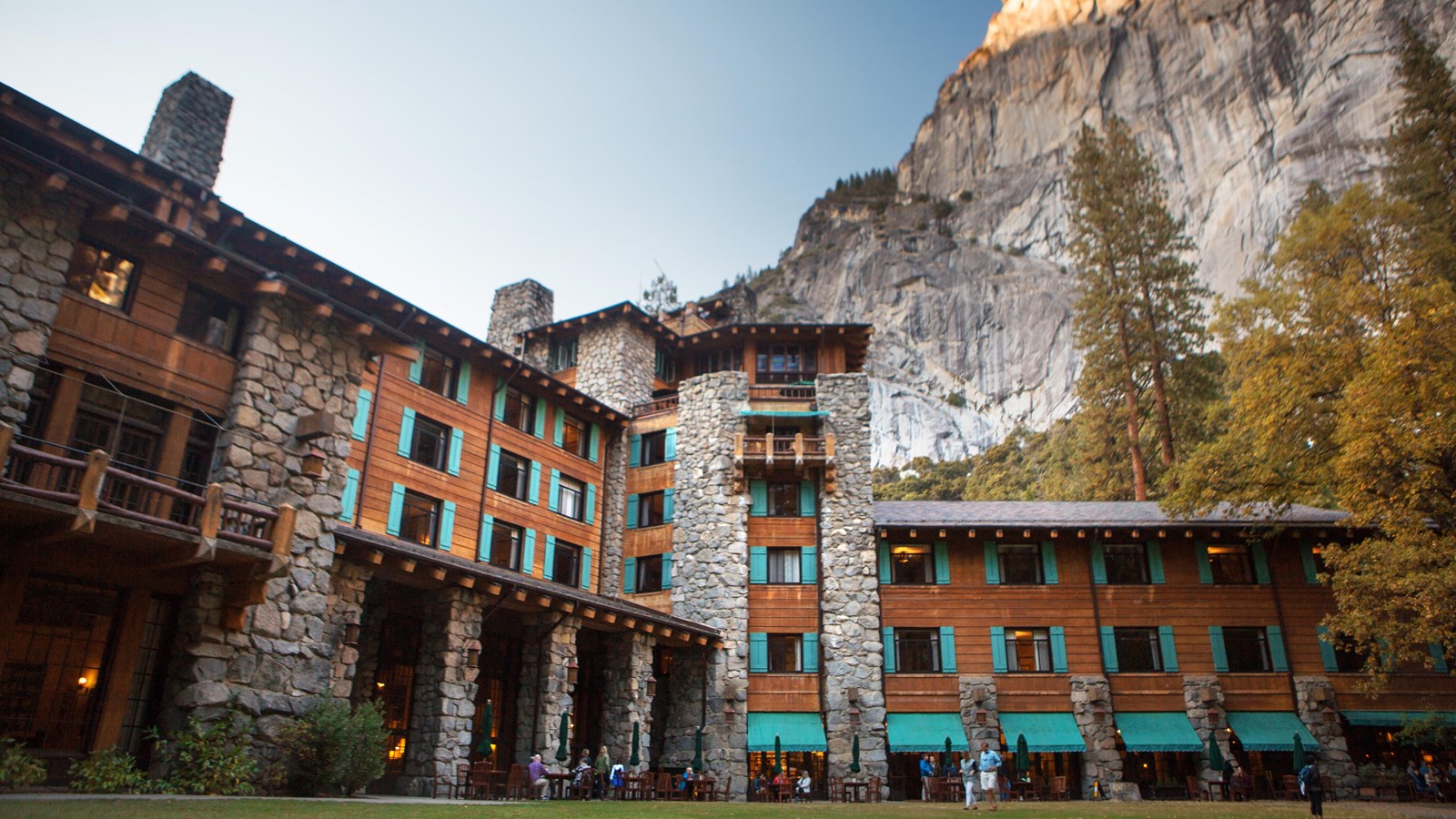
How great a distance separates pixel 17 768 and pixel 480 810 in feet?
21.1

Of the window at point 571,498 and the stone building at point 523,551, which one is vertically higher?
the window at point 571,498

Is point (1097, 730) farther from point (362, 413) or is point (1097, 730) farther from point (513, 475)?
point (362, 413)

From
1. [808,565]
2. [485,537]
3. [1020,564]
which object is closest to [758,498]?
[808,565]

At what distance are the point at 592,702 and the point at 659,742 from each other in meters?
3.08

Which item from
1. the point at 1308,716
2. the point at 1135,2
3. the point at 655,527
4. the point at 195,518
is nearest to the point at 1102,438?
the point at 1308,716

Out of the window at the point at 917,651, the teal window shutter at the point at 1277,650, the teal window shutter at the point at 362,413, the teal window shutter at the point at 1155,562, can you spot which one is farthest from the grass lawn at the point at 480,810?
the teal window shutter at the point at 362,413

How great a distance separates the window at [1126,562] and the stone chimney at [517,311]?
26.7 metres

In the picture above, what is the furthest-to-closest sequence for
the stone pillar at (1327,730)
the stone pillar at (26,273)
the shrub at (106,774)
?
the stone pillar at (1327,730), the stone pillar at (26,273), the shrub at (106,774)

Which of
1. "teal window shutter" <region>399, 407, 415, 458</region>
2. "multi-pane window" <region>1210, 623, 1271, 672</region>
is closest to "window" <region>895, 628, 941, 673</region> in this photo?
"multi-pane window" <region>1210, 623, 1271, 672</region>

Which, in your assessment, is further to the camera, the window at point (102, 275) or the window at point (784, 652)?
the window at point (784, 652)

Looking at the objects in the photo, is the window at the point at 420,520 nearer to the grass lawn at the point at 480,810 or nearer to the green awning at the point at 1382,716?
the grass lawn at the point at 480,810

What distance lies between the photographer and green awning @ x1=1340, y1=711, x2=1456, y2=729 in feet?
97.0

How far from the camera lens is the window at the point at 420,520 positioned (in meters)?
26.5

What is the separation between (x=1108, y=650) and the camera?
1238 inches
